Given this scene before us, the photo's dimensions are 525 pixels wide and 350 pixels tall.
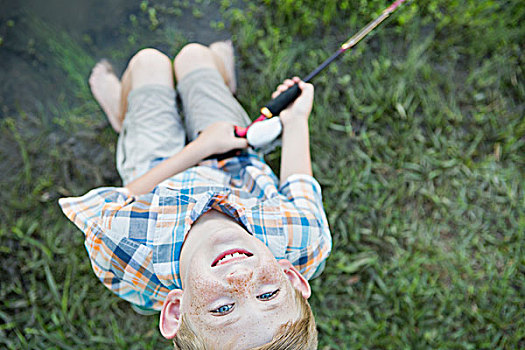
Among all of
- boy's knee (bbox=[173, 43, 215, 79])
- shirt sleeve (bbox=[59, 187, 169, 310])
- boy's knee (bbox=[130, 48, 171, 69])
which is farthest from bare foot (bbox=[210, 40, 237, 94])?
shirt sleeve (bbox=[59, 187, 169, 310])

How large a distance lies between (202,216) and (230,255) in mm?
265

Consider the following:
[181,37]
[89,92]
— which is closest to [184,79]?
[181,37]

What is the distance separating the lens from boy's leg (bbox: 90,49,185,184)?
1742 mm

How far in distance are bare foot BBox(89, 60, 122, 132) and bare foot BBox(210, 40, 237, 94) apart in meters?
0.54

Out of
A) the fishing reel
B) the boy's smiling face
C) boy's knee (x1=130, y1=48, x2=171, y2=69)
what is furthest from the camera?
boy's knee (x1=130, y1=48, x2=171, y2=69)

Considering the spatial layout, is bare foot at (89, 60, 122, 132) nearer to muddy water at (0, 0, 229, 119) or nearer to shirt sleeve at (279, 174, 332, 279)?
muddy water at (0, 0, 229, 119)

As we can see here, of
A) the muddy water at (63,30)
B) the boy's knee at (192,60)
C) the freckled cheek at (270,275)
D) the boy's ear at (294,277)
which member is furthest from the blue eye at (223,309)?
the muddy water at (63,30)

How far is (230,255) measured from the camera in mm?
1210

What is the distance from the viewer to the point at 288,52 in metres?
2.23

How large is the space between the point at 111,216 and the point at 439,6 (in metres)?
2.04

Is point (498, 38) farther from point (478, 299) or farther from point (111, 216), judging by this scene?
point (111, 216)

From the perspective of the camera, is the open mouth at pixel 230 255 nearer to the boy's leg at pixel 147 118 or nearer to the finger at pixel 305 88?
the boy's leg at pixel 147 118

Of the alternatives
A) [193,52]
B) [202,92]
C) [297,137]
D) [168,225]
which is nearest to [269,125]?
[297,137]

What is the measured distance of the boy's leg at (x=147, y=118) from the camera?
1742 mm
